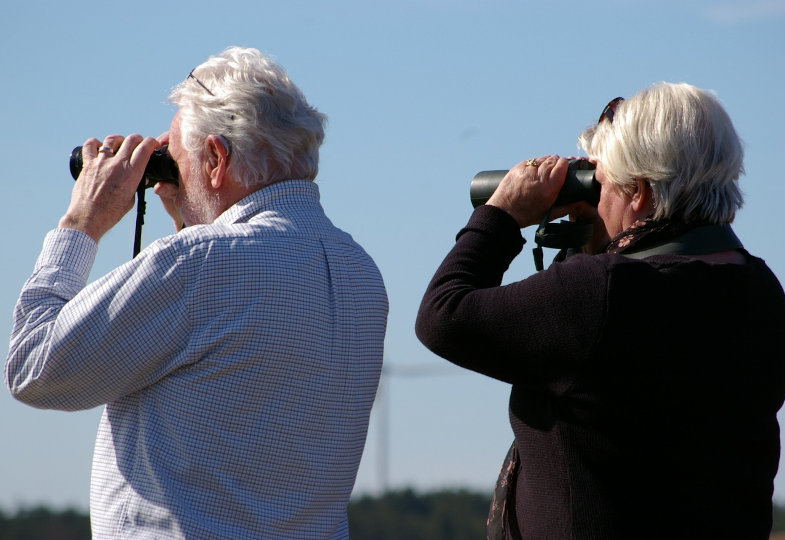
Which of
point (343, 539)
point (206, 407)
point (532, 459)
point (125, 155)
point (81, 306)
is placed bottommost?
point (343, 539)

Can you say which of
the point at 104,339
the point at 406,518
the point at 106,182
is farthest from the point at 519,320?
the point at 406,518

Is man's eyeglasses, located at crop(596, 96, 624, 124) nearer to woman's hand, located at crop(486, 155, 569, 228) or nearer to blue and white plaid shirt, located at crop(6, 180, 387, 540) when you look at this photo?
woman's hand, located at crop(486, 155, 569, 228)

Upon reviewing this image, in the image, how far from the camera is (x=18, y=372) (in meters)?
2.59

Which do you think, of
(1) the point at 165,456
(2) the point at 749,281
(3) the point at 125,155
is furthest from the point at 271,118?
(2) the point at 749,281

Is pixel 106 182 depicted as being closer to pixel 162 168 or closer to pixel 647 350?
pixel 162 168

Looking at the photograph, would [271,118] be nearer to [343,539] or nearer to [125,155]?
[125,155]

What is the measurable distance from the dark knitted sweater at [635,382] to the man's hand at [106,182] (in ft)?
2.59

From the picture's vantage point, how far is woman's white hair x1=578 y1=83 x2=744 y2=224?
2.81m

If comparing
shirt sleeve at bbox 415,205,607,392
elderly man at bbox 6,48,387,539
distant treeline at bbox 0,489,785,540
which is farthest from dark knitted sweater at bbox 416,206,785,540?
distant treeline at bbox 0,489,785,540

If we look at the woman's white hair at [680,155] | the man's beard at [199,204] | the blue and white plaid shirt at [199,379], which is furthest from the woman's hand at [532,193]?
the man's beard at [199,204]

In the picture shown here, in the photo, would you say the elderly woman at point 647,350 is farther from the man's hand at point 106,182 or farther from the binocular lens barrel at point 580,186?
the man's hand at point 106,182

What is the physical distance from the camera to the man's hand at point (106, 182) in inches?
113

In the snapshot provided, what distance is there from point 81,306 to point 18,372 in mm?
193

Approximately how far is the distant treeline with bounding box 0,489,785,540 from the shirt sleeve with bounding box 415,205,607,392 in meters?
19.7
